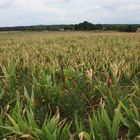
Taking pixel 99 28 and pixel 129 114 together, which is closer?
pixel 129 114

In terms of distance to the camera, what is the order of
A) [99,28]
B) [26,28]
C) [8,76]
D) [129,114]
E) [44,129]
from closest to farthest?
1. [44,129]
2. [129,114]
3. [8,76]
4. [99,28]
5. [26,28]

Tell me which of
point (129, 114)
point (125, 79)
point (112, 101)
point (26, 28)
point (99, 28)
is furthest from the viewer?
point (26, 28)

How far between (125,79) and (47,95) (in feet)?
4.88

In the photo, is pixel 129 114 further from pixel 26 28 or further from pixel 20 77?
pixel 26 28

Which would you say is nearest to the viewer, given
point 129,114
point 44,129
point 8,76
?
point 44,129

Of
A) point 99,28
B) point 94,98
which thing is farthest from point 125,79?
point 99,28

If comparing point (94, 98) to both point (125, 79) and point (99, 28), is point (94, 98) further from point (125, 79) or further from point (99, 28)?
point (99, 28)

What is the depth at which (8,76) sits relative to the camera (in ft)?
14.9

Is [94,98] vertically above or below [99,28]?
above

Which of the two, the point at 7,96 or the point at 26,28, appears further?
the point at 26,28

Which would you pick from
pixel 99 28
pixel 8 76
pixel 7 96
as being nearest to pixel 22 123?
pixel 7 96

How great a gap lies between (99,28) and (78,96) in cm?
4509

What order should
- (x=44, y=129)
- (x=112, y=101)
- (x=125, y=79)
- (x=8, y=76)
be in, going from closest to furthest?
(x=44, y=129) < (x=112, y=101) < (x=8, y=76) < (x=125, y=79)

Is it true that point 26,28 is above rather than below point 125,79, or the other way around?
below
